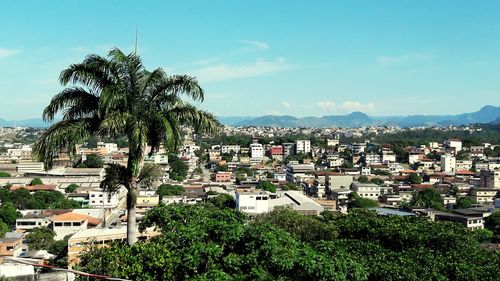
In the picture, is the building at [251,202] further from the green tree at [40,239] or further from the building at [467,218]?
the building at [467,218]

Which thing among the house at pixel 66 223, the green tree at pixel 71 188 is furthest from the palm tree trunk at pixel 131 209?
the green tree at pixel 71 188

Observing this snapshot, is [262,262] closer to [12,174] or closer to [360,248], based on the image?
[360,248]

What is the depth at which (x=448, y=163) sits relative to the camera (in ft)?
204

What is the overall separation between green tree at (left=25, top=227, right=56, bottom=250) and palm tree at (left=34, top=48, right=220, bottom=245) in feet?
63.5

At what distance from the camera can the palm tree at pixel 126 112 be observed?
192 inches

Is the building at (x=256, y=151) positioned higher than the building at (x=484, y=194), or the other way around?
the building at (x=256, y=151)

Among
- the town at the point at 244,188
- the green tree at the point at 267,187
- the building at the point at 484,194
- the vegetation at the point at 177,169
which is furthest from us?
the vegetation at the point at 177,169

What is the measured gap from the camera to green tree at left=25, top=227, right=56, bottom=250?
22750 millimetres

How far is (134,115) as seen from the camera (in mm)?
4969

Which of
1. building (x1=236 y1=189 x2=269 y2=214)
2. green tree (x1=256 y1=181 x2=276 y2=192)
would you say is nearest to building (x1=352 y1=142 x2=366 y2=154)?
green tree (x1=256 y1=181 x2=276 y2=192)

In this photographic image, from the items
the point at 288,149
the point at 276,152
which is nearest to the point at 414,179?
the point at 276,152

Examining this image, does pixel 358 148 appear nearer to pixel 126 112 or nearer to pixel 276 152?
pixel 276 152

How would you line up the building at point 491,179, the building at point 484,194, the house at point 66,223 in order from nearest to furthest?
the house at point 66,223
the building at point 484,194
the building at point 491,179

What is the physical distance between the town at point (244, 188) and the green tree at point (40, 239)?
0.05 m
